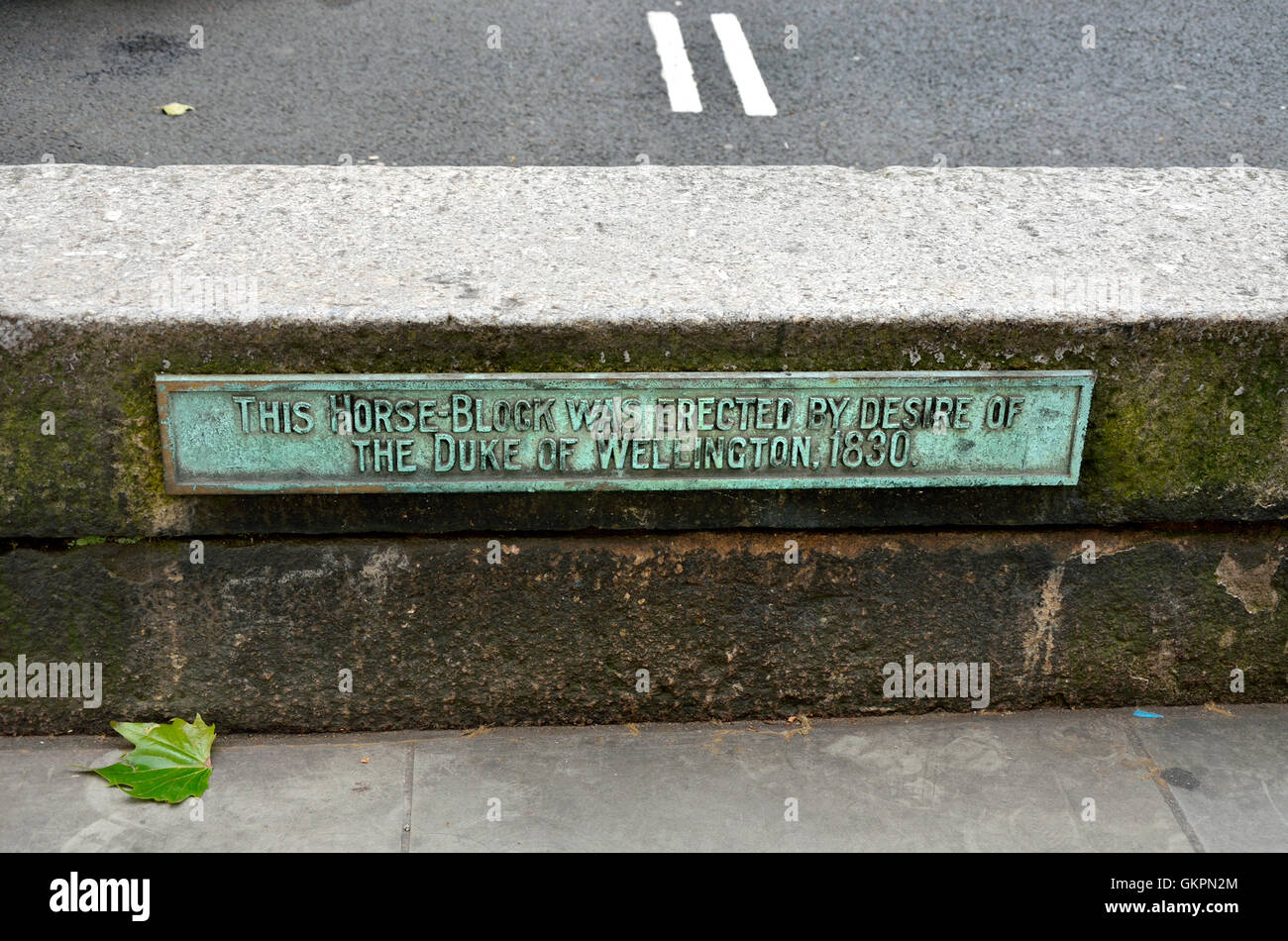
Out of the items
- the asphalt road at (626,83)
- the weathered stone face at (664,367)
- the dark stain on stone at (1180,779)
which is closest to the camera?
the weathered stone face at (664,367)

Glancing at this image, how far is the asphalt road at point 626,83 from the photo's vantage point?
15.6 ft

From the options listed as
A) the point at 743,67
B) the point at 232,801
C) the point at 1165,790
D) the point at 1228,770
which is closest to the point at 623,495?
the point at 232,801

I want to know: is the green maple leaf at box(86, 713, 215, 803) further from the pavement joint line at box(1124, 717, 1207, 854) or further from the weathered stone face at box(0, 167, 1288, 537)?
the pavement joint line at box(1124, 717, 1207, 854)

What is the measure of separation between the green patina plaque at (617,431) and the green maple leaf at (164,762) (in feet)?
1.72

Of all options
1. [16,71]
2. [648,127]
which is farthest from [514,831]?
[16,71]

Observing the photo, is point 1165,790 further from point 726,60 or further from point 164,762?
point 726,60

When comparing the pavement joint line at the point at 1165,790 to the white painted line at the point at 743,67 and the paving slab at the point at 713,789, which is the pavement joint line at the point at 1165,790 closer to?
the paving slab at the point at 713,789

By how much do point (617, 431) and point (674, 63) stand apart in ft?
11.5

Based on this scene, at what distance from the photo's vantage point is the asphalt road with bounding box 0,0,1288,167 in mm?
4746

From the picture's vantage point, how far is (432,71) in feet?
17.5

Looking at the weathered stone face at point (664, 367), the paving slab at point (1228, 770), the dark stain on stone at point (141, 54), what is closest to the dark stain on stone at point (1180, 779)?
the paving slab at point (1228, 770)

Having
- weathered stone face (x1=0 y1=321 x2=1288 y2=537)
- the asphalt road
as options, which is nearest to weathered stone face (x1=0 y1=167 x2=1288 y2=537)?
weathered stone face (x1=0 y1=321 x2=1288 y2=537)

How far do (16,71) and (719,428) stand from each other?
13.8 ft

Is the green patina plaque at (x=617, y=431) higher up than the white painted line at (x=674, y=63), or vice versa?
the white painted line at (x=674, y=63)
